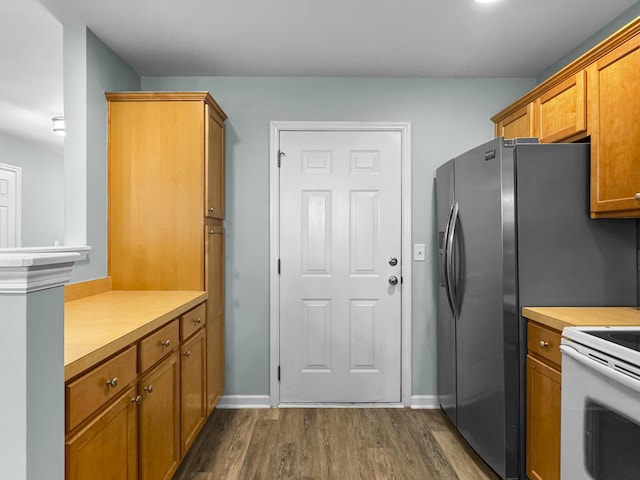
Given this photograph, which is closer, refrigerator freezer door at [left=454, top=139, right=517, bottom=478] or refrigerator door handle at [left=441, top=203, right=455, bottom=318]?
refrigerator freezer door at [left=454, top=139, right=517, bottom=478]

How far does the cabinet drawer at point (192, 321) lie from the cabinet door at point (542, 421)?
1.68 m

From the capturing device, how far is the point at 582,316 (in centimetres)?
183

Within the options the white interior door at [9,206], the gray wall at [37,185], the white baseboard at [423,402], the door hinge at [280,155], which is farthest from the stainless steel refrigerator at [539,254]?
Result: the white interior door at [9,206]

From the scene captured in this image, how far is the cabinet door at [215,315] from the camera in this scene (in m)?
2.68

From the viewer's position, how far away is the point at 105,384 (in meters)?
1.38

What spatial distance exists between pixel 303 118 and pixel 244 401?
83.0 inches

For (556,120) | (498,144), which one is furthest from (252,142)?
(556,120)

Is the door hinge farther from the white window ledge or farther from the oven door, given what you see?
the white window ledge

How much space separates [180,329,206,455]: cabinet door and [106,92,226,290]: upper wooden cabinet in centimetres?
39

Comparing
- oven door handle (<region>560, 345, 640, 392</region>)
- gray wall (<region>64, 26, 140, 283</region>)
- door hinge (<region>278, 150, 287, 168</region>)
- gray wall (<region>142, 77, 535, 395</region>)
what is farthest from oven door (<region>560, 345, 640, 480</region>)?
gray wall (<region>64, 26, 140, 283</region>)

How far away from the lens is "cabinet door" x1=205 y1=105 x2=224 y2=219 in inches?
104

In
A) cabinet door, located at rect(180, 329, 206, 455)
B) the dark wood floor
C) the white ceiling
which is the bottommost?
the dark wood floor

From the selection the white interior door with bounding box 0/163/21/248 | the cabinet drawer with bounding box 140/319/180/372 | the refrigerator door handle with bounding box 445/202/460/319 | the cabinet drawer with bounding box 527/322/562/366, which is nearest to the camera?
the cabinet drawer with bounding box 140/319/180/372

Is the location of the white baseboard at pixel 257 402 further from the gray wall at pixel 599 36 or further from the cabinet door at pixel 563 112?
the gray wall at pixel 599 36
